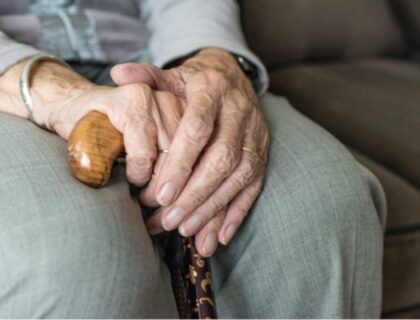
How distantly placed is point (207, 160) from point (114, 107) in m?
0.12

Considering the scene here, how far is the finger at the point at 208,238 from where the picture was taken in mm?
626

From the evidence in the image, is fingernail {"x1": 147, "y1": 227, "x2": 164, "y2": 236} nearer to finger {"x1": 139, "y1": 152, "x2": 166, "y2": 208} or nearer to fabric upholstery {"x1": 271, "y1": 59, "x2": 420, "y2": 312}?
finger {"x1": 139, "y1": 152, "x2": 166, "y2": 208}

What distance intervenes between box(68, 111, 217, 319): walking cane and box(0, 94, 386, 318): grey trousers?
18 millimetres

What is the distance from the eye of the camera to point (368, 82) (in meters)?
1.21

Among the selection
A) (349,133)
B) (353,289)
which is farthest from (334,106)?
(353,289)

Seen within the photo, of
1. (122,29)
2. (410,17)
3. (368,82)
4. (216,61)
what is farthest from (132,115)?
(410,17)

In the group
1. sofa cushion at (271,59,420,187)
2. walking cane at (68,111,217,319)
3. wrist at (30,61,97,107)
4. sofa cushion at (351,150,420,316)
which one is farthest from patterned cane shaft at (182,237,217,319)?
sofa cushion at (271,59,420,187)

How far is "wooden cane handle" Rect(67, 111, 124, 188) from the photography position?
561 millimetres

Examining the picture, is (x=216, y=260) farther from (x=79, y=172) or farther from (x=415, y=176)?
(x=415, y=176)

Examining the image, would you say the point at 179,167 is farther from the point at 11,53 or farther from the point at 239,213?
the point at 11,53

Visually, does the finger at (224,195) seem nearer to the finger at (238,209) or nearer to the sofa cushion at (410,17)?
the finger at (238,209)

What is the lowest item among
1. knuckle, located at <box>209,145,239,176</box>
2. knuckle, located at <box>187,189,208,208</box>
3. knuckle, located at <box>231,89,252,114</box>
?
knuckle, located at <box>187,189,208,208</box>

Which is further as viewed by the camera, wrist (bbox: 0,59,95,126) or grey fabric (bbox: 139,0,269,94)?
grey fabric (bbox: 139,0,269,94)

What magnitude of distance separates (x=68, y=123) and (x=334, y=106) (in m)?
0.63
